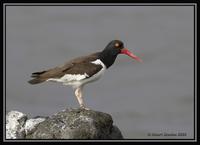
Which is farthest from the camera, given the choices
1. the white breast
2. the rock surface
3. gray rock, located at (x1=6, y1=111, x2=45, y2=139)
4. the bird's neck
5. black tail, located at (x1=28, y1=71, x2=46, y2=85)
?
the bird's neck

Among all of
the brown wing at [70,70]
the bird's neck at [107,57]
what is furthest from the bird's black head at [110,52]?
the brown wing at [70,70]

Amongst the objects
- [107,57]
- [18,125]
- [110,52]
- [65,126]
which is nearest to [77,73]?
[107,57]

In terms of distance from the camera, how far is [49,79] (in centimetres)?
1187

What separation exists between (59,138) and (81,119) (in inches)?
22.8

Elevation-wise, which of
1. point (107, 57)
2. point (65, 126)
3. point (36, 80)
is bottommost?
point (65, 126)

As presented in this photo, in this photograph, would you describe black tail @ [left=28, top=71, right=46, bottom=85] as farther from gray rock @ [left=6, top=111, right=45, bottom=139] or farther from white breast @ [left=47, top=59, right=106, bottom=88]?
gray rock @ [left=6, top=111, right=45, bottom=139]

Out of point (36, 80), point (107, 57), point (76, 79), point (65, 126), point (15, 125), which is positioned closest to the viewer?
point (65, 126)

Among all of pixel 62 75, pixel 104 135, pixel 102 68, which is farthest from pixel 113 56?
pixel 104 135

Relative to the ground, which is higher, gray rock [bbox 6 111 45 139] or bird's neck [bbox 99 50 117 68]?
bird's neck [bbox 99 50 117 68]

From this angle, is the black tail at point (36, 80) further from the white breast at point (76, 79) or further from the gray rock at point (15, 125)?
the gray rock at point (15, 125)

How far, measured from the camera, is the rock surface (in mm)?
10547

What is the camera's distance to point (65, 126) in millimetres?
10656

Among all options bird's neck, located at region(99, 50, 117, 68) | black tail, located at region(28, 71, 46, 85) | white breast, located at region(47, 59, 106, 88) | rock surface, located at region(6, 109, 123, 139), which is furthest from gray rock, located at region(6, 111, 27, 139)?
bird's neck, located at region(99, 50, 117, 68)

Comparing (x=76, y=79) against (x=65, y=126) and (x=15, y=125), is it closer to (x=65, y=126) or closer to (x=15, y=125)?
(x=65, y=126)
